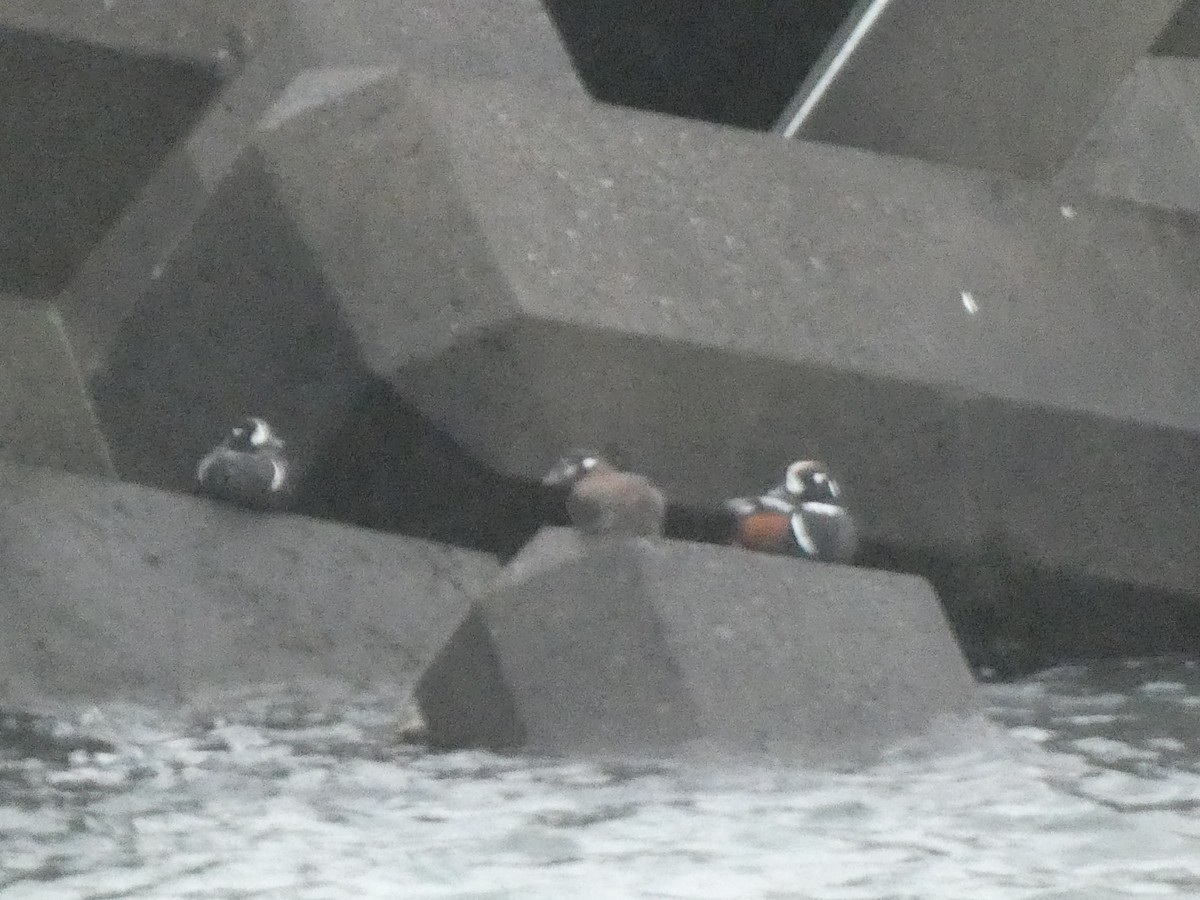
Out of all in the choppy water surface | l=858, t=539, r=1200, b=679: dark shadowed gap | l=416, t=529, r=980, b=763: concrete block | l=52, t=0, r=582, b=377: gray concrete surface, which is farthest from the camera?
l=52, t=0, r=582, b=377: gray concrete surface

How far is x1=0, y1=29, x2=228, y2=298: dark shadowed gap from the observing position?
8406 mm

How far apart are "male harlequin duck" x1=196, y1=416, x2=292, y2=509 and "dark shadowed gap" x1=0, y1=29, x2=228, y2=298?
1354 mm

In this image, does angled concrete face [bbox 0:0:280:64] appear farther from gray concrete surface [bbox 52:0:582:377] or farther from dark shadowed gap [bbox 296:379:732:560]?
dark shadowed gap [bbox 296:379:732:560]

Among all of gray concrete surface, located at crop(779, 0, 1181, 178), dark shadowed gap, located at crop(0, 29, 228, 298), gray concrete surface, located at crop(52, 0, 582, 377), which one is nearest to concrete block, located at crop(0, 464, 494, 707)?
gray concrete surface, located at crop(52, 0, 582, 377)

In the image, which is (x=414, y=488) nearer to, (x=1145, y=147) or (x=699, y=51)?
(x=699, y=51)

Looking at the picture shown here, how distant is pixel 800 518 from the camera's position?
714cm

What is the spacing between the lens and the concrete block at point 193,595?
6723 mm

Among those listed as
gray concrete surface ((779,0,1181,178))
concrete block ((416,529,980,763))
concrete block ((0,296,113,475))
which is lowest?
concrete block ((416,529,980,763))

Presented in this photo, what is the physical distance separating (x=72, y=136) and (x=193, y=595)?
224 cm

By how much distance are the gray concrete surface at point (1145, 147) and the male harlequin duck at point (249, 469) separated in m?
4.23

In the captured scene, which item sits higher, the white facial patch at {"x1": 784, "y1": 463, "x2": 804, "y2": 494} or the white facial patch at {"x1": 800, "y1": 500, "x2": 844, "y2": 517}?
the white facial patch at {"x1": 784, "y1": 463, "x2": 804, "y2": 494}

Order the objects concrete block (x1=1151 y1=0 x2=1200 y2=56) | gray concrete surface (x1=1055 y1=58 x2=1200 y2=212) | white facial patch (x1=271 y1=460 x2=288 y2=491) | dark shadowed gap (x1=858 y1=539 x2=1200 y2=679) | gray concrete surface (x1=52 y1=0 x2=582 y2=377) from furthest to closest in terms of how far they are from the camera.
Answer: concrete block (x1=1151 y1=0 x2=1200 y2=56), gray concrete surface (x1=1055 y1=58 x2=1200 y2=212), gray concrete surface (x1=52 y1=0 x2=582 y2=377), dark shadowed gap (x1=858 y1=539 x2=1200 y2=679), white facial patch (x1=271 y1=460 x2=288 y2=491)

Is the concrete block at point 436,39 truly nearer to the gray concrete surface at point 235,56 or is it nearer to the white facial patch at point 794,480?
the gray concrete surface at point 235,56

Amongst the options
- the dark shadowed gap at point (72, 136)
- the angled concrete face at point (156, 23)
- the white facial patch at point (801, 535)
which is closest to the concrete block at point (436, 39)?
the angled concrete face at point (156, 23)
